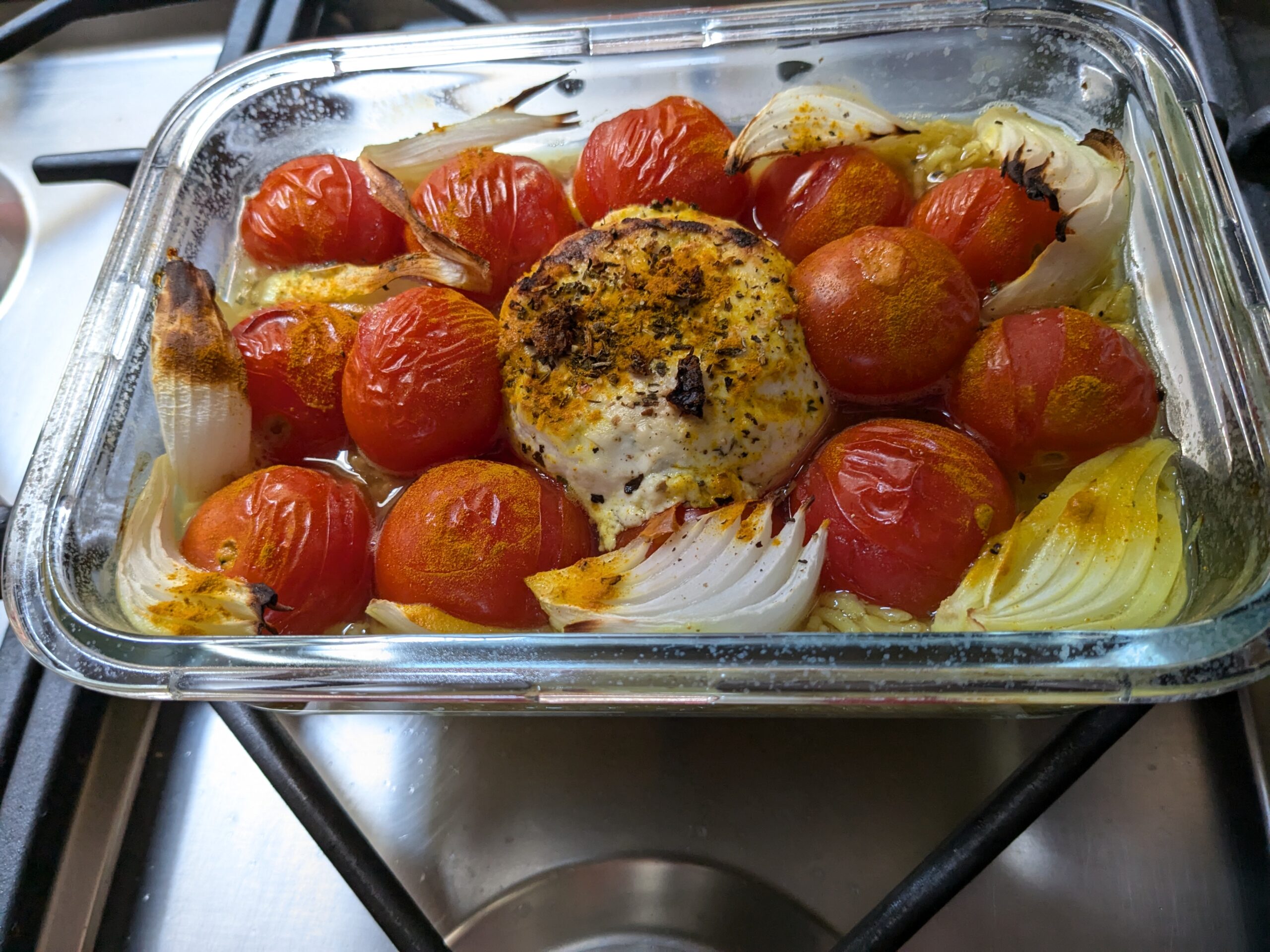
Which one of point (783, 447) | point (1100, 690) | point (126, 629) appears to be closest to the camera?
point (1100, 690)

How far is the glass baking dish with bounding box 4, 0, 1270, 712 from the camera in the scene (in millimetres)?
692

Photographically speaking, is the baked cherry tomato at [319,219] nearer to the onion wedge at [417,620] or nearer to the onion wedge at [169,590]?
the onion wedge at [169,590]

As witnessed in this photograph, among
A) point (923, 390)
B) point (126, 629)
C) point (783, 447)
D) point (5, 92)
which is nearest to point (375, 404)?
point (126, 629)

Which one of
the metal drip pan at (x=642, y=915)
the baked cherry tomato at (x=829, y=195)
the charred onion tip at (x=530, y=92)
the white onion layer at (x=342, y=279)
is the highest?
the charred onion tip at (x=530, y=92)

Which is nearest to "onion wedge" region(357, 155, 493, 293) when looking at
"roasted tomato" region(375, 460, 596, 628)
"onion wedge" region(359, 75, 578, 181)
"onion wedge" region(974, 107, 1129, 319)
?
"onion wedge" region(359, 75, 578, 181)

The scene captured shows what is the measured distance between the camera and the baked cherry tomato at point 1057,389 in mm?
830

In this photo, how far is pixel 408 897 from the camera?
82 cm

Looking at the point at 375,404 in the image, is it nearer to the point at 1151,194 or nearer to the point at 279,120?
the point at 279,120

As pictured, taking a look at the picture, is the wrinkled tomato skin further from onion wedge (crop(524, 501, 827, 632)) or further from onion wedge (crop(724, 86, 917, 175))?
onion wedge (crop(724, 86, 917, 175))

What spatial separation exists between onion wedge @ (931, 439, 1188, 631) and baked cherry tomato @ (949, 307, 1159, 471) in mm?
51

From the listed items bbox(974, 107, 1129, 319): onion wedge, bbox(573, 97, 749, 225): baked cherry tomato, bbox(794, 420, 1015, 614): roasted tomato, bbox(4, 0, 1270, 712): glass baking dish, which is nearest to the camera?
bbox(4, 0, 1270, 712): glass baking dish

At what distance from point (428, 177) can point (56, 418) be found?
0.51 metres

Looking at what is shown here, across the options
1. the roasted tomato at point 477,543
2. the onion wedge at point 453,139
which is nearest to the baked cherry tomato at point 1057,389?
the roasted tomato at point 477,543

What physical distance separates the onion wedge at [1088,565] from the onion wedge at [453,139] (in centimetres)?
80
